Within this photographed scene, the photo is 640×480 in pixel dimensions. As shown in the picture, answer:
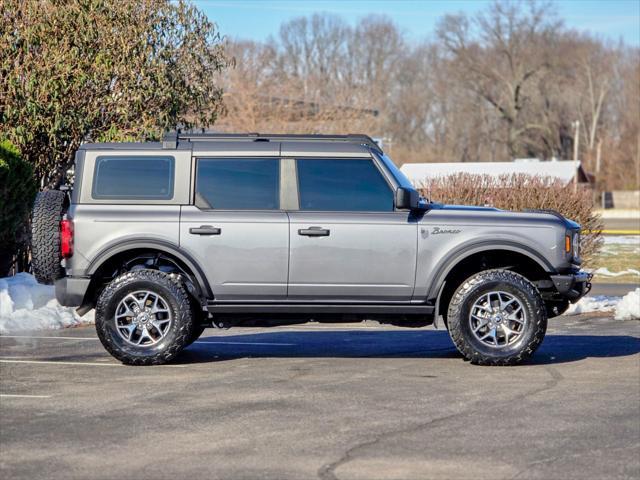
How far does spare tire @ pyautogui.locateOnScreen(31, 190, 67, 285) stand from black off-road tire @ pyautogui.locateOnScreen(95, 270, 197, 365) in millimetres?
571

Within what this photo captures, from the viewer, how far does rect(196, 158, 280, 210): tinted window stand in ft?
33.7

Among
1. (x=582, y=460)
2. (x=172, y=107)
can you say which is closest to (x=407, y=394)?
(x=582, y=460)

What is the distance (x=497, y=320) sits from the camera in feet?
33.1

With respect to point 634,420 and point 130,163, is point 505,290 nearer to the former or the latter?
point 634,420

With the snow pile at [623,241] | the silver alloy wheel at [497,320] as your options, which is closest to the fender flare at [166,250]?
the silver alloy wheel at [497,320]

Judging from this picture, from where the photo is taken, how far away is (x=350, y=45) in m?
104

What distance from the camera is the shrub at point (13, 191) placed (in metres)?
16.0

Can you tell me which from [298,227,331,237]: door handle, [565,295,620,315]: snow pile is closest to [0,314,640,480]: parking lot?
[298,227,331,237]: door handle

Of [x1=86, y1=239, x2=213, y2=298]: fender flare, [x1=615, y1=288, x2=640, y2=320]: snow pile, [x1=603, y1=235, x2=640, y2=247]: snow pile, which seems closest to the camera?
[x1=86, y1=239, x2=213, y2=298]: fender flare

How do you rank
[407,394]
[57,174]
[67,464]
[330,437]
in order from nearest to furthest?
[67,464]
[330,437]
[407,394]
[57,174]

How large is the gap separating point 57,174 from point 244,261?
9141mm

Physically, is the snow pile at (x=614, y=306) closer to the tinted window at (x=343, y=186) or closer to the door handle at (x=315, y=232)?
the tinted window at (x=343, y=186)

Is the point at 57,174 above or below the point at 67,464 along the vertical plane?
above

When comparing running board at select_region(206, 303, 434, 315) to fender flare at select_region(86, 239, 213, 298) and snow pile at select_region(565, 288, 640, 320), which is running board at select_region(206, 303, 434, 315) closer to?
fender flare at select_region(86, 239, 213, 298)
